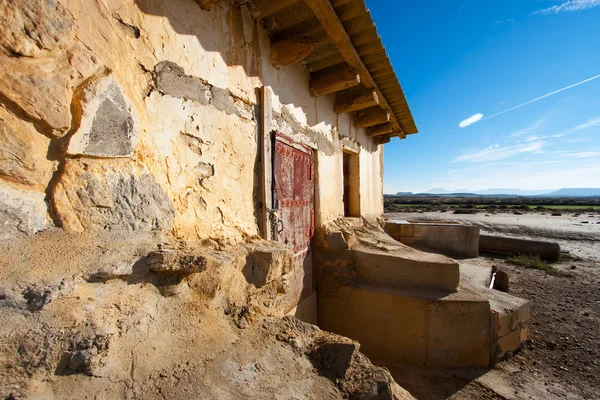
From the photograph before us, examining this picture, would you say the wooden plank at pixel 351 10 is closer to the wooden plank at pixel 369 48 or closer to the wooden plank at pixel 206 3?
the wooden plank at pixel 369 48

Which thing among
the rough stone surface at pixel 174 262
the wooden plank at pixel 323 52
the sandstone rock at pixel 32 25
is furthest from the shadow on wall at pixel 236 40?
the rough stone surface at pixel 174 262

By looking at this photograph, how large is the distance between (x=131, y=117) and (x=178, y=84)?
51cm

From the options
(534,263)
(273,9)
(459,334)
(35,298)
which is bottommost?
(534,263)

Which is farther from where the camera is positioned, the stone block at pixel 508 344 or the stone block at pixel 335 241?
the stone block at pixel 335 241

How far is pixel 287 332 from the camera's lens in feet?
6.01

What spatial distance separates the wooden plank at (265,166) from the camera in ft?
8.55

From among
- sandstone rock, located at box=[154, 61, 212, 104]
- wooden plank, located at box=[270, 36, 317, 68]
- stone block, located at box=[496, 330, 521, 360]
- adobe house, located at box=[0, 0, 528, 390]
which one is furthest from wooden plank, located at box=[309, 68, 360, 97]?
stone block, located at box=[496, 330, 521, 360]

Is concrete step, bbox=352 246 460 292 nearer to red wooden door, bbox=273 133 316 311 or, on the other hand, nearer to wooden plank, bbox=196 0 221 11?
red wooden door, bbox=273 133 316 311

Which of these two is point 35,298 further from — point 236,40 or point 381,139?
point 381,139

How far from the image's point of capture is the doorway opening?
5531mm

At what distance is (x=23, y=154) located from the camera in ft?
3.61

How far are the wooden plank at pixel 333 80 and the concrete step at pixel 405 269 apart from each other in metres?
2.21

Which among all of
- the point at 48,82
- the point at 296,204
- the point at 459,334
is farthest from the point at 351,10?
the point at 459,334

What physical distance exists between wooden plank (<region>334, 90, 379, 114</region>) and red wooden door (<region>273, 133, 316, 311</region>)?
117cm
